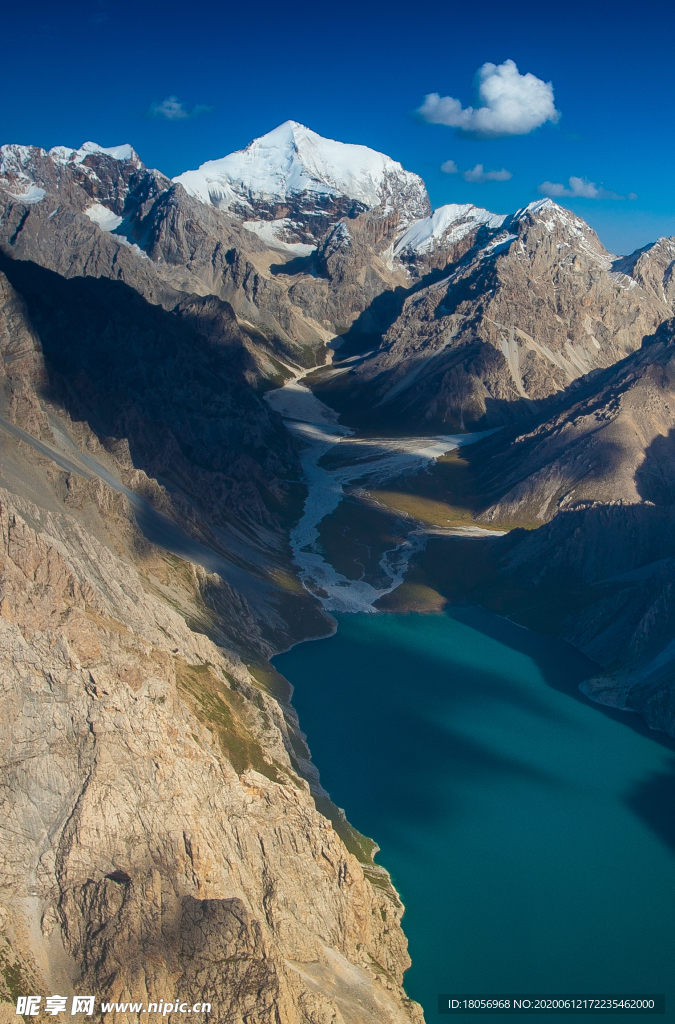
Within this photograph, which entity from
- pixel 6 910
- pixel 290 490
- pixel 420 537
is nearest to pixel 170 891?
pixel 6 910

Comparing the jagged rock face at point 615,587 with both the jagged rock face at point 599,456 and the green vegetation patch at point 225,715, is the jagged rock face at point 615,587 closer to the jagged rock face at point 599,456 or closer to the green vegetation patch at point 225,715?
the jagged rock face at point 599,456

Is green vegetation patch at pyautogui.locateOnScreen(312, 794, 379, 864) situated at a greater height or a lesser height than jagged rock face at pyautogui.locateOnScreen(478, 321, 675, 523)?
lesser

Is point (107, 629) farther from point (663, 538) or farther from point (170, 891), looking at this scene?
point (663, 538)

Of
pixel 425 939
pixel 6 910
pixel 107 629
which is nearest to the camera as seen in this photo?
pixel 6 910

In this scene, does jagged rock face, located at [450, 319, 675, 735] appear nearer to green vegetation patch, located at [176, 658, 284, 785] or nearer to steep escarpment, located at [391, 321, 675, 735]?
steep escarpment, located at [391, 321, 675, 735]

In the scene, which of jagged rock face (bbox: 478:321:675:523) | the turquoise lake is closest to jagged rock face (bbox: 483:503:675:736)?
the turquoise lake

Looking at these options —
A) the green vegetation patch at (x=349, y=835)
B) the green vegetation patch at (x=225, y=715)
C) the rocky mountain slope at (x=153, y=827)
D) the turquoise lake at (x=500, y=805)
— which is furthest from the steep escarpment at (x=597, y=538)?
the green vegetation patch at (x=225, y=715)

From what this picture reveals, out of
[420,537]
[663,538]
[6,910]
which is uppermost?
[663,538]

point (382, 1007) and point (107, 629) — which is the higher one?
point (107, 629)

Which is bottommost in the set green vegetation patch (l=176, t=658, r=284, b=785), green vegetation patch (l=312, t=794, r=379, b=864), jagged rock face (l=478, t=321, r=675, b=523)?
green vegetation patch (l=312, t=794, r=379, b=864)
